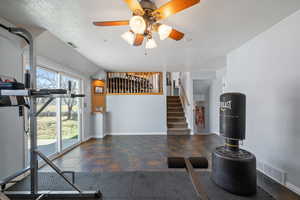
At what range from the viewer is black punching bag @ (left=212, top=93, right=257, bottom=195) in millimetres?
1809

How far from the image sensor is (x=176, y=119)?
19.8 ft

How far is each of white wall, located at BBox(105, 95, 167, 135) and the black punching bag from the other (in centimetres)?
344

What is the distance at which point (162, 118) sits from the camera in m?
5.44

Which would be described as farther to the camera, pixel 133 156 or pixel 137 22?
pixel 133 156

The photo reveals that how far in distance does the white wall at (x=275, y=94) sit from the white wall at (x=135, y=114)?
10.2ft

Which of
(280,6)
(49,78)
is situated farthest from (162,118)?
(280,6)

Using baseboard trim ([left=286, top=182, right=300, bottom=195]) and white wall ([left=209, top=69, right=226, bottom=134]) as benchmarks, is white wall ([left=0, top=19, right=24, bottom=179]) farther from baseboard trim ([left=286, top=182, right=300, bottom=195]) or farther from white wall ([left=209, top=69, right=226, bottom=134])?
white wall ([left=209, top=69, right=226, bottom=134])

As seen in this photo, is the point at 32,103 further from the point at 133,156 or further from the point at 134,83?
the point at 134,83

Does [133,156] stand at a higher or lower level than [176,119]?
lower

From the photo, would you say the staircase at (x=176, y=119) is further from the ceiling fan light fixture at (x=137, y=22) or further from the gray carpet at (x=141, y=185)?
the ceiling fan light fixture at (x=137, y=22)

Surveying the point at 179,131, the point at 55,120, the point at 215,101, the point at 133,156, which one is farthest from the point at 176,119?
the point at 55,120

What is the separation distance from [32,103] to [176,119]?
5250 mm

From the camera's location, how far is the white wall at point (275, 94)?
191cm

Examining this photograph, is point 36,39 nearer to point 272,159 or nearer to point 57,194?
point 57,194
